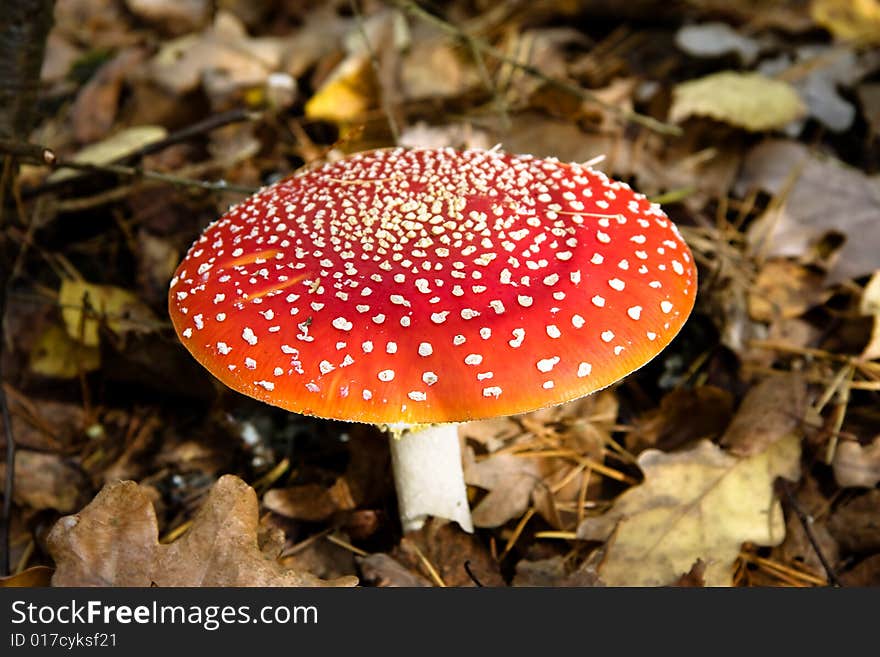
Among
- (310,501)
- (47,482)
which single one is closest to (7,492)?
(47,482)

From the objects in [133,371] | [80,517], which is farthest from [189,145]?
[80,517]

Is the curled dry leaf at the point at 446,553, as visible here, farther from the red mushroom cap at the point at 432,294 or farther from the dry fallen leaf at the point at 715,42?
the dry fallen leaf at the point at 715,42

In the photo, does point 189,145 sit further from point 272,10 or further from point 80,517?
point 80,517

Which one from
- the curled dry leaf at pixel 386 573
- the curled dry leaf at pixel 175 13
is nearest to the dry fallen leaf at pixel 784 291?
the curled dry leaf at pixel 386 573

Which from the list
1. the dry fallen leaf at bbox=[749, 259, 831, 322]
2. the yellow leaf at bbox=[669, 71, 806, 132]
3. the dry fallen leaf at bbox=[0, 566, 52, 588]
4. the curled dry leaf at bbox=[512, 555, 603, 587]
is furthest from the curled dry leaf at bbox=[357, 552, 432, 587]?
the yellow leaf at bbox=[669, 71, 806, 132]

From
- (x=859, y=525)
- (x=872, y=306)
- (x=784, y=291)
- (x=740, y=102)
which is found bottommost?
(x=859, y=525)

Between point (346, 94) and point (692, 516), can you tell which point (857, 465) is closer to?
point (692, 516)

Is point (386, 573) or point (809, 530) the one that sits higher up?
point (809, 530)

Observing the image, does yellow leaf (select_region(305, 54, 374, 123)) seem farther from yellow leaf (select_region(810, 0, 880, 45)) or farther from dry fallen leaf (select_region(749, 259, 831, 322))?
yellow leaf (select_region(810, 0, 880, 45))
